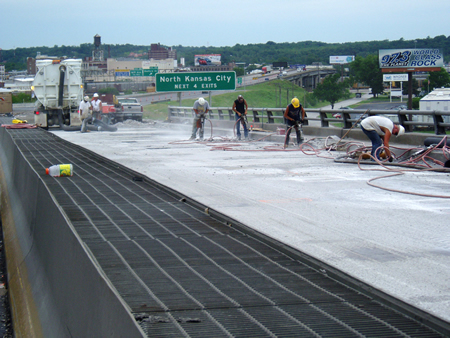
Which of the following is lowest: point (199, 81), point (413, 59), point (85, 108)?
point (85, 108)

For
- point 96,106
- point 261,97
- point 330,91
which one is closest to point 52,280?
point 96,106

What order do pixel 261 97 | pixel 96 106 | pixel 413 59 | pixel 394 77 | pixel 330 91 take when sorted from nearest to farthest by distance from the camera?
1. pixel 96 106
2. pixel 330 91
3. pixel 261 97
4. pixel 413 59
5. pixel 394 77

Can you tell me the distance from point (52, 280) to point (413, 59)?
60.1 meters

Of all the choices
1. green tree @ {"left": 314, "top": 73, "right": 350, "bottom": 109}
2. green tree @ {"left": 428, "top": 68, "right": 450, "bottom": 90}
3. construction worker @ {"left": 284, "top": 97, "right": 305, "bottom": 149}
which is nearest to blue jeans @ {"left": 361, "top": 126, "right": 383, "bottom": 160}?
construction worker @ {"left": 284, "top": 97, "right": 305, "bottom": 149}

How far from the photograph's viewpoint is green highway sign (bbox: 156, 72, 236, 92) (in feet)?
125

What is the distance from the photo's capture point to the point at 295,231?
7652 millimetres

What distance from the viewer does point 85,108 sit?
32.5 m

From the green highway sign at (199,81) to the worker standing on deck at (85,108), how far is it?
22.9 ft

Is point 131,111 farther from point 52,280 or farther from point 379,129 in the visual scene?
point 52,280

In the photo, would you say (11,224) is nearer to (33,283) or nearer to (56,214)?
(33,283)

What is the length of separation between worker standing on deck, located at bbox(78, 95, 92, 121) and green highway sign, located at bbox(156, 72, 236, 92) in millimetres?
6995

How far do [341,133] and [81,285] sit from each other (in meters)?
18.7

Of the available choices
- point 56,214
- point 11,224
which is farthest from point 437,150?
point 56,214

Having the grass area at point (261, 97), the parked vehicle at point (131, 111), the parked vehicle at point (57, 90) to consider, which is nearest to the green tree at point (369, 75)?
the grass area at point (261, 97)
